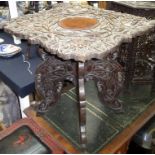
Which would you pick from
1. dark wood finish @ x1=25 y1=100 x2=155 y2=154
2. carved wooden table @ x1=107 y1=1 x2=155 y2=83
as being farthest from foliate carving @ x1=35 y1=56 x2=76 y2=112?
carved wooden table @ x1=107 y1=1 x2=155 y2=83

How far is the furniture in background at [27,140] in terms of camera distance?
0.98m

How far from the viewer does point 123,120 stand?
3.56ft

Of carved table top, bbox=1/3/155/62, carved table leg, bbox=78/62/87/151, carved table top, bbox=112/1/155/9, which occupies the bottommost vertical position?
carved table leg, bbox=78/62/87/151

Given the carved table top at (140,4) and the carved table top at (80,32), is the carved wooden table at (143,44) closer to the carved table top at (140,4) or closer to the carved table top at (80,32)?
the carved table top at (140,4)

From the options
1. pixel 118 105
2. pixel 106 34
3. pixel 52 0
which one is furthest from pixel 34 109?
pixel 52 0

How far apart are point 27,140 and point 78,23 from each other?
22.5 inches

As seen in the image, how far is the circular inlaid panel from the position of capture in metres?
0.91

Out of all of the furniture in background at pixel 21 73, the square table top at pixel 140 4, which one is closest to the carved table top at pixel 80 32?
the square table top at pixel 140 4

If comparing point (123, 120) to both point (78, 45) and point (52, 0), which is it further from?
point (52, 0)

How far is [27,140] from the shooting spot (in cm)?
102

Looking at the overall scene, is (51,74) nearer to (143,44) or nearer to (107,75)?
(107,75)

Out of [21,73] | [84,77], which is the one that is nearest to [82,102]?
[84,77]

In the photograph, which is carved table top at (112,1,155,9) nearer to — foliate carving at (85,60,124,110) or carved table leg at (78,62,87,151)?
foliate carving at (85,60,124,110)

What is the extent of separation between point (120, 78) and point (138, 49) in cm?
18
